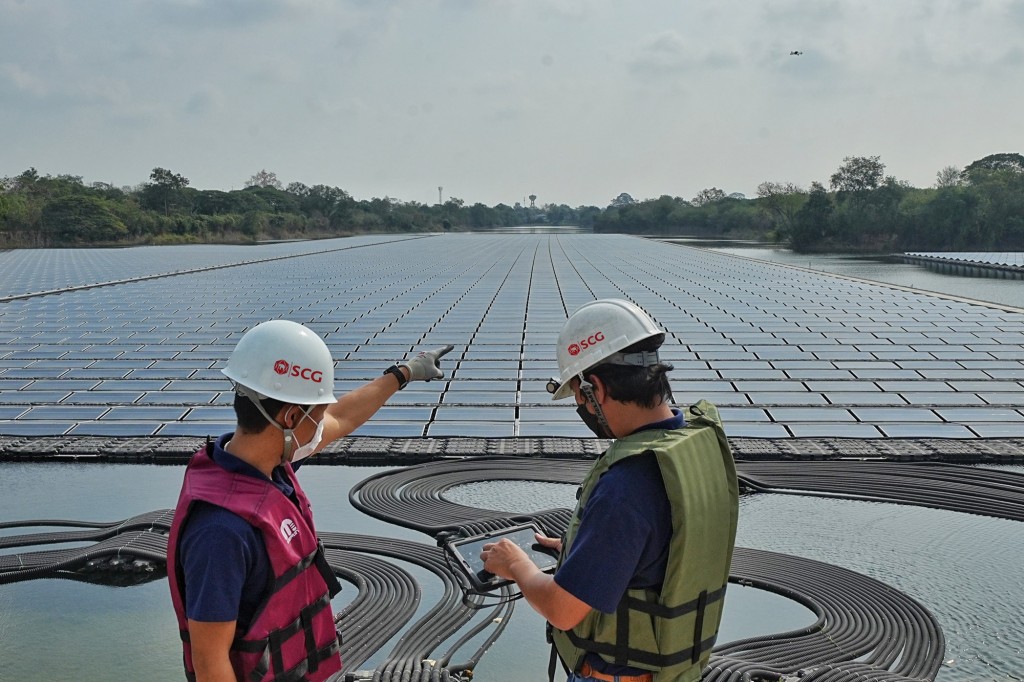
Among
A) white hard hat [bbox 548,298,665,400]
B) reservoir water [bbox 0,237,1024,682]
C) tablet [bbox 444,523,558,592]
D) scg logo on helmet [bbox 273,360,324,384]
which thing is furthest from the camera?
reservoir water [bbox 0,237,1024,682]

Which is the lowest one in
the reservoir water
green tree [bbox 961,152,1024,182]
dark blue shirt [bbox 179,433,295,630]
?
the reservoir water

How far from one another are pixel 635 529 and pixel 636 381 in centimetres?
39

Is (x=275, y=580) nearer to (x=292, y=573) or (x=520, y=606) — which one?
→ (x=292, y=573)

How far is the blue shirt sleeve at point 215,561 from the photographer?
2027mm

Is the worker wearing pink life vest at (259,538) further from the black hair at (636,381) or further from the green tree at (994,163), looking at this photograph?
the green tree at (994,163)

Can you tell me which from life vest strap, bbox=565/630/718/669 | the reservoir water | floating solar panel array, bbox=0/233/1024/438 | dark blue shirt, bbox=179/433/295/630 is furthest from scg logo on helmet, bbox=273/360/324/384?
floating solar panel array, bbox=0/233/1024/438

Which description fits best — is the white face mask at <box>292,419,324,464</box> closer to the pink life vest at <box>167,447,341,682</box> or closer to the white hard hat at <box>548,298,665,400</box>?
the pink life vest at <box>167,447,341,682</box>

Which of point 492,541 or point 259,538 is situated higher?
point 259,538

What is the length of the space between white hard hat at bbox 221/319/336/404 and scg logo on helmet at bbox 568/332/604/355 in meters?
0.61

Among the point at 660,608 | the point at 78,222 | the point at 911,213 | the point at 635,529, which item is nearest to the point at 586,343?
the point at 635,529

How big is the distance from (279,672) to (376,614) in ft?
7.80

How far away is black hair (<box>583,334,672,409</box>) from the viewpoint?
2.22 meters

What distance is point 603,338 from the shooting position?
2252 millimetres

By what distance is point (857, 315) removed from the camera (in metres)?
16.8
